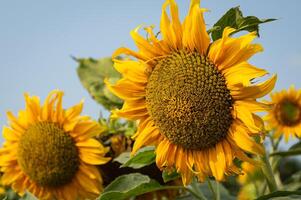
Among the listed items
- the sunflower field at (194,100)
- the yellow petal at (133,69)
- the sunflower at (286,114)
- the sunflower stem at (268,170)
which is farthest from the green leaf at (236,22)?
the sunflower at (286,114)

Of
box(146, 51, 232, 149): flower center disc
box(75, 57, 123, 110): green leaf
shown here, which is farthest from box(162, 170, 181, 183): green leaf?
box(75, 57, 123, 110): green leaf

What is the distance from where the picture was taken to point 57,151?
2.36 m

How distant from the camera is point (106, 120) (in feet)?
8.23

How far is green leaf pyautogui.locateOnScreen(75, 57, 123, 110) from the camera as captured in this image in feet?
9.15

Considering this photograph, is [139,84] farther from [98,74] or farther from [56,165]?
[98,74]

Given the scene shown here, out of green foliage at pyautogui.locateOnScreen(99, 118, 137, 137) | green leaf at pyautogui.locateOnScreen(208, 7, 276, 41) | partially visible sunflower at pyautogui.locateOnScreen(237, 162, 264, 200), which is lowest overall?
partially visible sunflower at pyautogui.locateOnScreen(237, 162, 264, 200)

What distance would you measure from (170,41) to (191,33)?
0.29 ft

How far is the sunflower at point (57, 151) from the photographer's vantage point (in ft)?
7.75

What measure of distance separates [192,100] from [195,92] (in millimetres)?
24

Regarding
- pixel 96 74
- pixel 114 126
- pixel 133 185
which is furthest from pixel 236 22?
pixel 96 74

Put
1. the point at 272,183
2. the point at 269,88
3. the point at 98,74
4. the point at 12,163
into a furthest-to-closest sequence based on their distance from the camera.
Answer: the point at 98,74 < the point at 12,163 < the point at 272,183 < the point at 269,88

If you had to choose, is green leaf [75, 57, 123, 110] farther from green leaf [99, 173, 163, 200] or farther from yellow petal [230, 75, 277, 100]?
yellow petal [230, 75, 277, 100]

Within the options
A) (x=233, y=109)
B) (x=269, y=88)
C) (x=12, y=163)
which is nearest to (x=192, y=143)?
(x=233, y=109)

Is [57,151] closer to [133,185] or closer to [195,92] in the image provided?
[133,185]
